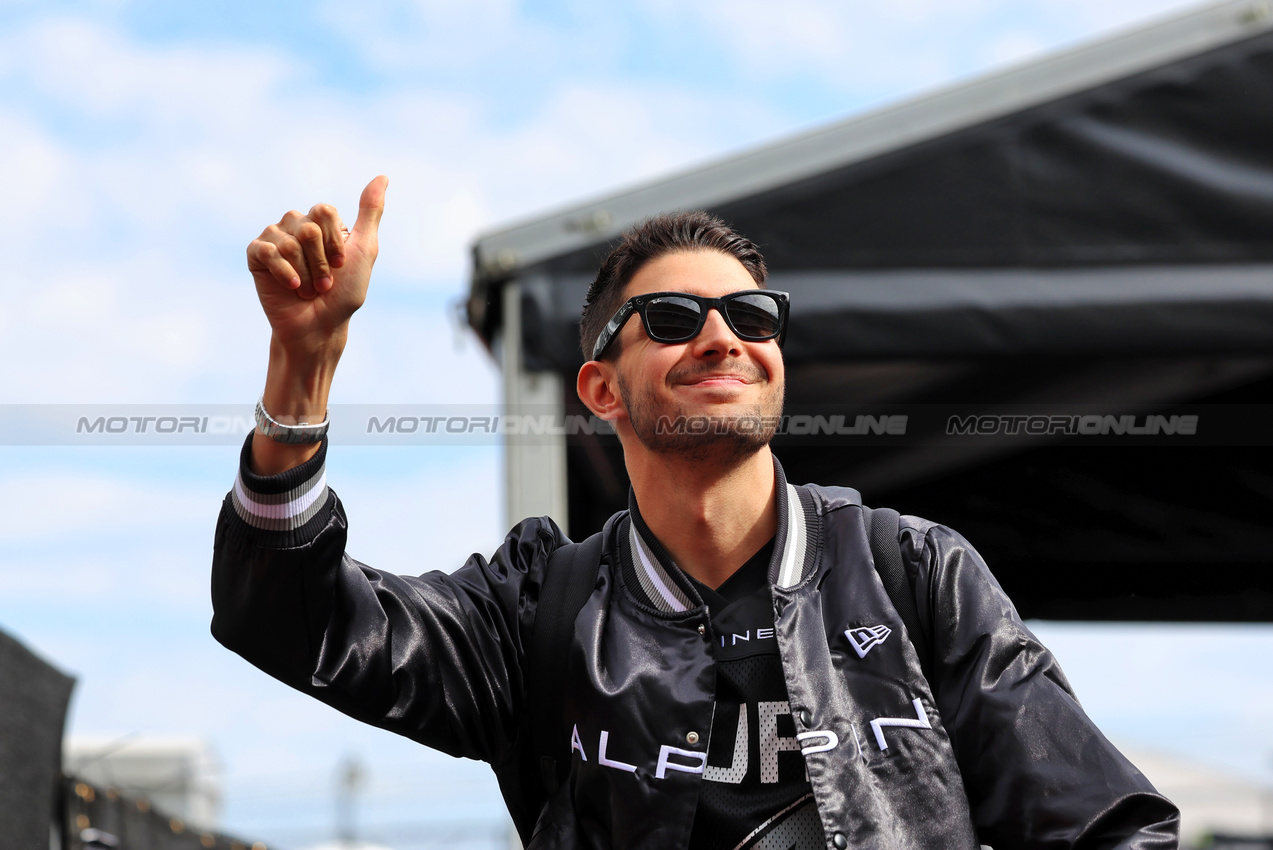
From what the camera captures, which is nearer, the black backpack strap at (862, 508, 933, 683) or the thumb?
the thumb

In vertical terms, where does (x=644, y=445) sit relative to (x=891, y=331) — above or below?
below

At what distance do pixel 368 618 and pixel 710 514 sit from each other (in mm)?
616

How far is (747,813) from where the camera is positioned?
1.79m

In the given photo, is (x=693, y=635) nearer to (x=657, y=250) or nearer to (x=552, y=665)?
(x=552, y=665)

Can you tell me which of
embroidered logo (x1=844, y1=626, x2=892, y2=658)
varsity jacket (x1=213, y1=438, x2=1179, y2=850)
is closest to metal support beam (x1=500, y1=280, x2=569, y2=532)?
varsity jacket (x1=213, y1=438, x2=1179, y2=850)

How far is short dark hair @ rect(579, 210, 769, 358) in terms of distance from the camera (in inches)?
86.6

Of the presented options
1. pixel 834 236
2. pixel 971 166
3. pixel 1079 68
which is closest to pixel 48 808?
pixel 834 236

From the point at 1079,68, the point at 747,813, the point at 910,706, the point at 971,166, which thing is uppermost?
the point at 1079,68

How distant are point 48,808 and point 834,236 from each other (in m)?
2.71

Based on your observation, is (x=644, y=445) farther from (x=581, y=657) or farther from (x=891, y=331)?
(x=891, y=331)

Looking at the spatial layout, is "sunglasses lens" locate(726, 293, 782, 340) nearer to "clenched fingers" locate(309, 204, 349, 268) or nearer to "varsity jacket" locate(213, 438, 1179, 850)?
"varsity jacket" locate(213, 438, 1179, 850)

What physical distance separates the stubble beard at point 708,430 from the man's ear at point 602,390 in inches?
5.9

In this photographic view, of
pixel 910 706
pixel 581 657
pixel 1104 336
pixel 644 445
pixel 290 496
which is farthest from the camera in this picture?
pixel 1104 336
